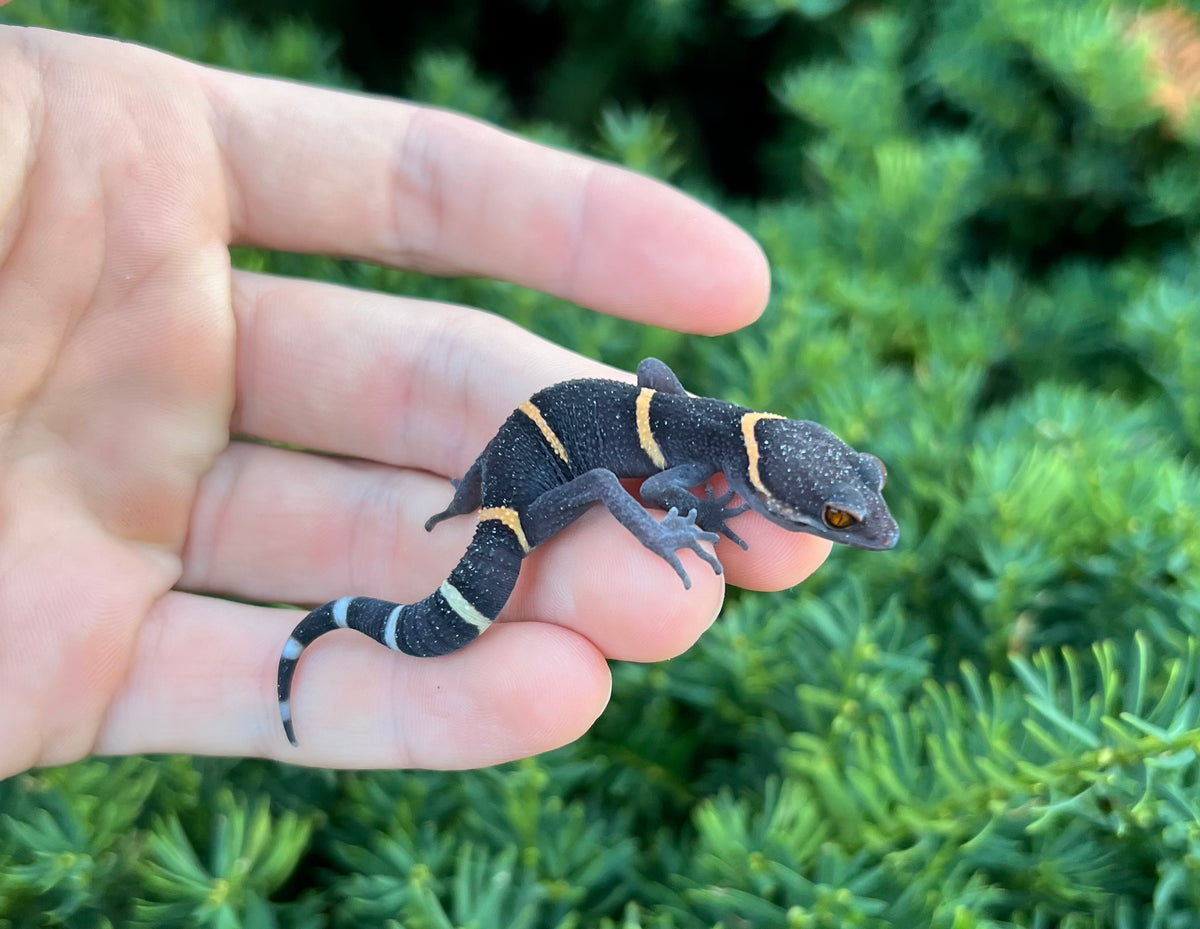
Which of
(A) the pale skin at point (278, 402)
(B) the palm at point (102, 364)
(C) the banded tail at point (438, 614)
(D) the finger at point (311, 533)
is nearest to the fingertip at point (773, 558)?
(A) the pale skin at point (278, 402)

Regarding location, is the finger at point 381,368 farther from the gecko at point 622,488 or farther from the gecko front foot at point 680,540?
the gecko front foot at point 680,540

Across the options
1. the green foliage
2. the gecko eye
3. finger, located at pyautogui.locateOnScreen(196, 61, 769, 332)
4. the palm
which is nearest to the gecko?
the gecko eye

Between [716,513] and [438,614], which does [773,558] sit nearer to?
[716,513]

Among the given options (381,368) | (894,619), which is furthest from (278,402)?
(894,619)

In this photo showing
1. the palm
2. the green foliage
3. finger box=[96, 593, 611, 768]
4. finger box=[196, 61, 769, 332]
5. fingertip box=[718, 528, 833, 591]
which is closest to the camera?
the green foliage

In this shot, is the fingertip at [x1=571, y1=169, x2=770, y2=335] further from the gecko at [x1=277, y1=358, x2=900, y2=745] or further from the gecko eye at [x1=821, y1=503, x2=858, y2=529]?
the gecko eye at [x1=821, y1=503, x2=858, y2=529]
